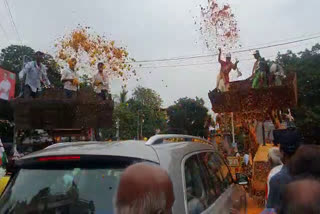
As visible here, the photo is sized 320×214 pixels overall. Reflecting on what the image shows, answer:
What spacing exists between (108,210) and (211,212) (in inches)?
36.0

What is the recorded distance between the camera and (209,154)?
158 inches

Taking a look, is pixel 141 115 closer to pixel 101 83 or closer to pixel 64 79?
pixel 101 83

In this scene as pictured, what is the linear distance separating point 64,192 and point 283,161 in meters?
1.96

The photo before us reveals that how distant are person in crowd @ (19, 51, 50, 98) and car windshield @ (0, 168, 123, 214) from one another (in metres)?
7.48

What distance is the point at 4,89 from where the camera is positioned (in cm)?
932

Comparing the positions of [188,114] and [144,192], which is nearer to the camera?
[144,192]

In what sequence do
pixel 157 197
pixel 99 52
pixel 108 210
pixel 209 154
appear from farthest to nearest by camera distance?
pixel 99 52 < pixel 209 154 < pixel 108 210 < pixel 157 197

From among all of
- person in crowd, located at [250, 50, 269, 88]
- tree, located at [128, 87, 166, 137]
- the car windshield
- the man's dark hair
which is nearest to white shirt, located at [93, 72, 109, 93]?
person in crowd, located at [250, 50, 269, 88]

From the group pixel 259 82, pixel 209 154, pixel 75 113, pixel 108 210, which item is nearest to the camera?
pixel 108 210

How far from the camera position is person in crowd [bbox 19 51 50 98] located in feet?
32.6

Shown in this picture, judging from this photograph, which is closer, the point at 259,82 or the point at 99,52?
the point at 259,82

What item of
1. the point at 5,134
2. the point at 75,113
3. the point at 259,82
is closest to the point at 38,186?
the point at 75,113

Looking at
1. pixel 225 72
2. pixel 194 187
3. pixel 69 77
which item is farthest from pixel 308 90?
pixel 194 187

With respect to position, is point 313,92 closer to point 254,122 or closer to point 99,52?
point 254,122
